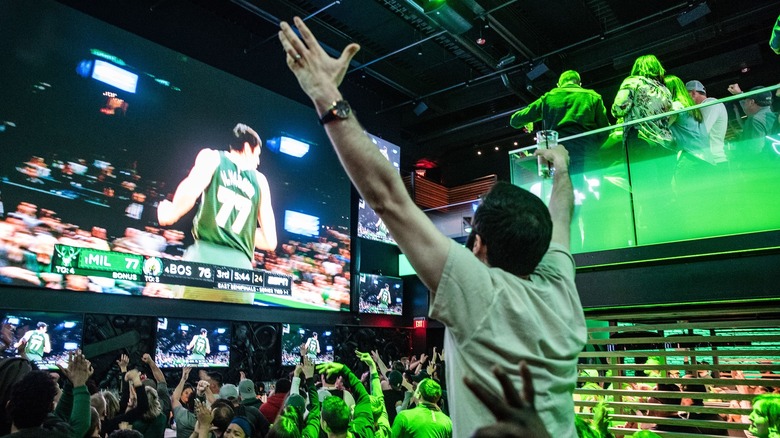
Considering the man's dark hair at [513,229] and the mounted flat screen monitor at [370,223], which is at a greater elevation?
the mounted flat screen monitor at [370,223]

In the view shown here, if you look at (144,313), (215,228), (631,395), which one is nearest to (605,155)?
(631,395)

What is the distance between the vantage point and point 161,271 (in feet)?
26.1

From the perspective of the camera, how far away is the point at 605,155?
5766mm

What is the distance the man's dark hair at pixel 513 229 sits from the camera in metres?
1.33

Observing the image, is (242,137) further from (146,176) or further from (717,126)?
(717,126)

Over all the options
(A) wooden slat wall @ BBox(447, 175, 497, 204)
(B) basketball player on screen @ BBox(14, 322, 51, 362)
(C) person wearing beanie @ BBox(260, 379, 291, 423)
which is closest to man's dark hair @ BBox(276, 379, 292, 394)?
(C) person wearing beanie @ BBox(260, 379, 291, 423)

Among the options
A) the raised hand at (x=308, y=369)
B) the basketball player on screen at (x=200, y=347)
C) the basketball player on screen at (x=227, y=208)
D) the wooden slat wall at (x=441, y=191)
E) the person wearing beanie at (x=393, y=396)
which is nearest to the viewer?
the raised hand at (x=308, y=369)

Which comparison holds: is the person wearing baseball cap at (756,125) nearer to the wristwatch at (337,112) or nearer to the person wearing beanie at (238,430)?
the person wearing beanie at (238,430)

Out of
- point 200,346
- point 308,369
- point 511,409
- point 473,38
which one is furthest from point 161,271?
point 511,409

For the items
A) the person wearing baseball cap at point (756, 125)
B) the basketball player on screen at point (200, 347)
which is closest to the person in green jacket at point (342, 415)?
the person wearing baseball cap at point (756, 125)

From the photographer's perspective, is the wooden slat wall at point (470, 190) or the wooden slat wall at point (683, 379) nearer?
the wooden slat wall at point (683, 379)

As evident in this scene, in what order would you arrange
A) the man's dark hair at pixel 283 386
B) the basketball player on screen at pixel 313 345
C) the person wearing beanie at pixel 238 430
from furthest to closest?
1. the basketball player on screen at pixel 313 345
2. the man's dark hair at pixel 283 386
3. the person wearing beanie at pixel 238 430

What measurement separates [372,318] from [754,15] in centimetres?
934

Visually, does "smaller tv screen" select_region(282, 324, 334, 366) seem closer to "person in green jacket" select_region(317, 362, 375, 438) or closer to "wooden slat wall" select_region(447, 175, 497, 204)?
"person in green jacket" select_region(317, 362, 375, 438)
